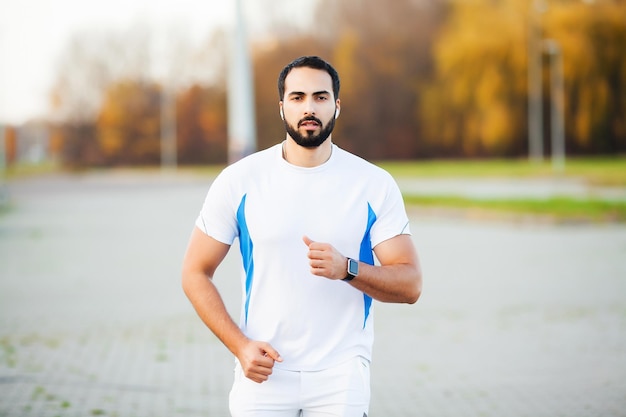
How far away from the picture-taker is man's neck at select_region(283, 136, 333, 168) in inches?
126

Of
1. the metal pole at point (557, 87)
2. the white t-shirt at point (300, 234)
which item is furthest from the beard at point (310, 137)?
the metal pole at point (557, 87)

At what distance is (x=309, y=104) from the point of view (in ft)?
10.1

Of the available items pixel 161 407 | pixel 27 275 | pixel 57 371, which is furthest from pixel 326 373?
pixel 27 275

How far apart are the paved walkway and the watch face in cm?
347

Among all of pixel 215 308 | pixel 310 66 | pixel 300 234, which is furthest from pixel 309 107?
pixel 215 308

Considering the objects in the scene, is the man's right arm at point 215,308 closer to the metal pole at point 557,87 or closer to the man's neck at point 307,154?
the man's neck at point 307,154

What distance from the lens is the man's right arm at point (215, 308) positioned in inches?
122

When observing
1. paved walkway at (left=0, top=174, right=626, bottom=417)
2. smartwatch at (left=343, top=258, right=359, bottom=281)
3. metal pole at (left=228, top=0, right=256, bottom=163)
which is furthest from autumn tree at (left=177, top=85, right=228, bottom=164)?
smartwatch at (left=343, top=258, right=359, bottom=281)

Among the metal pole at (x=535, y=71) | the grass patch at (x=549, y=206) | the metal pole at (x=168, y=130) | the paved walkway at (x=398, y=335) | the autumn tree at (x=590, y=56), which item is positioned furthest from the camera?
the metal pole at (x=168, y=130)

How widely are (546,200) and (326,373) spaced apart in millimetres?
22979

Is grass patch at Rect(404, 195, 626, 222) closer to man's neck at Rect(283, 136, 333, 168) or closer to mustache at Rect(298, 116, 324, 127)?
man's neck at Rect(283, 136, 333, 168)

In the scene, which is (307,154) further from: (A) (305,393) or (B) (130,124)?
(B) (130,124)

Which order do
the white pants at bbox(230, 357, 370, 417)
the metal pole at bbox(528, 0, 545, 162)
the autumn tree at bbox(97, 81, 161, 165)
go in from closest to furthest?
the white pants at bbox(230, 357, 370, 417)
the metal pole at bbox(528, 0, 545, 162)
the autumn tree at bbox(97, 81, 161, 165)

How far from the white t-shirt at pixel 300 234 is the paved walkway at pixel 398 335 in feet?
10.7
